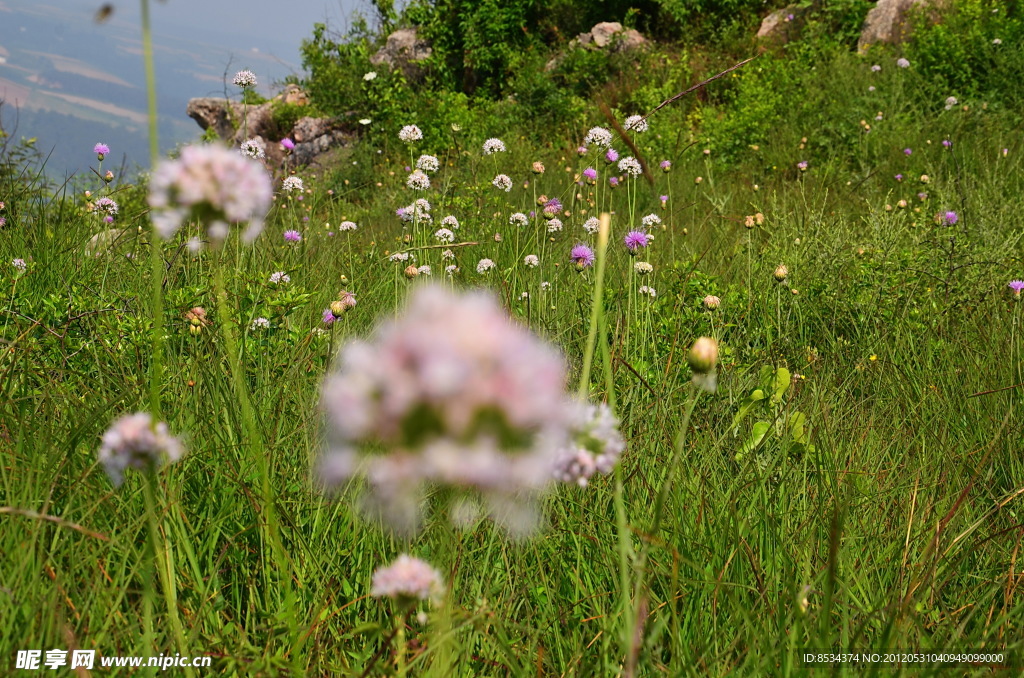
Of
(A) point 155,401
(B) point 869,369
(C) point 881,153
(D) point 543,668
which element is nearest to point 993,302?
(B) point 869,369

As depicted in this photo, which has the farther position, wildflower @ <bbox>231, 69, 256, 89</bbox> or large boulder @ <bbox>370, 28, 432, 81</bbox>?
large boulder @ <bbox>370, 28, 432, 81</bbox>

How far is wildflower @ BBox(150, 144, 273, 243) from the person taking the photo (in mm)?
619

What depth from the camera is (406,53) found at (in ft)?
35.9

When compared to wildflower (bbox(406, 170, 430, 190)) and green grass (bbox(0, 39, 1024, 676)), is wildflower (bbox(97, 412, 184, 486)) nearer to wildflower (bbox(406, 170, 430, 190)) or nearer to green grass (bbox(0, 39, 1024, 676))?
green grass (bbox(0, 39, 1024, 676))

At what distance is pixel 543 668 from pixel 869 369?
1.78 meters

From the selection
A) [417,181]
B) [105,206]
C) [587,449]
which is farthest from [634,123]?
[105,206]

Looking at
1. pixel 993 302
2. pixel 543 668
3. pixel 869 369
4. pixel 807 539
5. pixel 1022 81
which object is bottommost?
pixel 543 668

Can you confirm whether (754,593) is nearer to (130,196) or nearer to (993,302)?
(993,302)

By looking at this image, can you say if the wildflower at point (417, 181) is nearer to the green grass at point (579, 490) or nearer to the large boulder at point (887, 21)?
the green grass at point (579, 490)

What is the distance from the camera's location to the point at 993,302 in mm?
2719

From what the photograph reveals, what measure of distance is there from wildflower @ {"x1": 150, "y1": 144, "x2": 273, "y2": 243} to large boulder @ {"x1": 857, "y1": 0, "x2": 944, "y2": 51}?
8800 millimetres

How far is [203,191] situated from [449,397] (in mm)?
350

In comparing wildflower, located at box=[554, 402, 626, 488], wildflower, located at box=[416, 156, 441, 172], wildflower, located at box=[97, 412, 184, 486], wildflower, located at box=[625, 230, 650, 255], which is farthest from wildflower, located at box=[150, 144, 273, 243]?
wildflower, located at box=[416, 156, 441, 172]

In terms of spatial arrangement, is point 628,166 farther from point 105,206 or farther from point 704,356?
point 704,356
